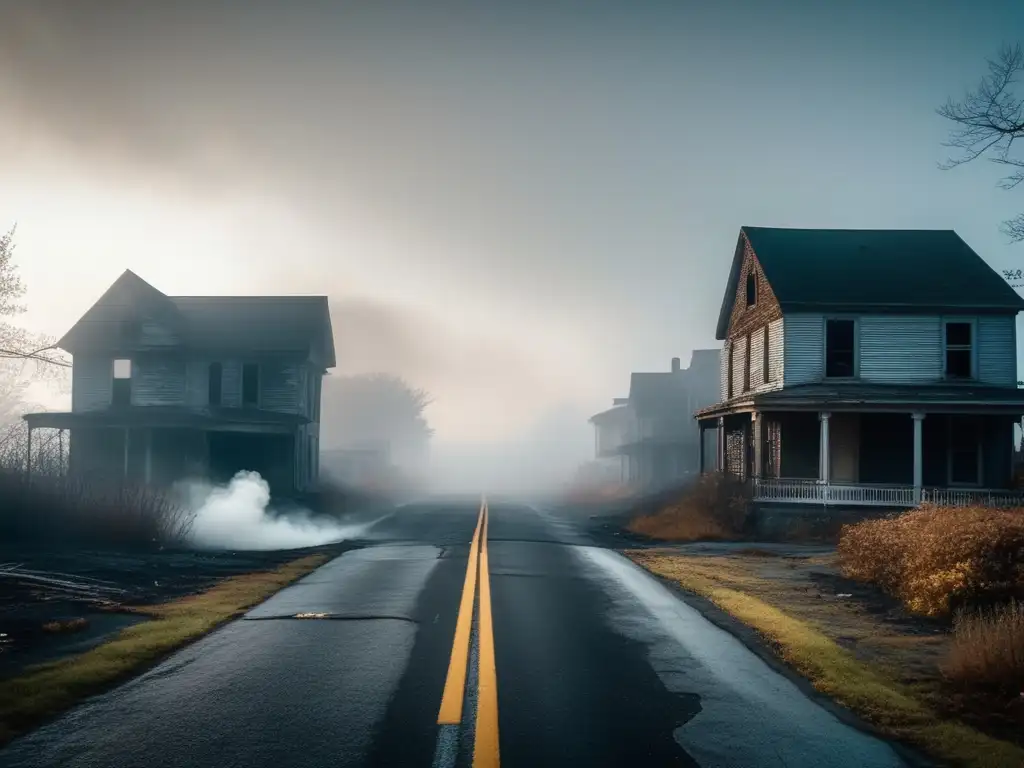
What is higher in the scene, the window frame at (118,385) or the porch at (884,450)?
the window frame at (118,385)

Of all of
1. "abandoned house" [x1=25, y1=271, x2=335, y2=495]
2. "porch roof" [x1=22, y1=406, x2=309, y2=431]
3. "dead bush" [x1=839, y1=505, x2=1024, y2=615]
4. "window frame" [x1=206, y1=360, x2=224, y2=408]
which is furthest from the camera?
"window frame" [x1=206, y1=360, x2=224, y2=408]

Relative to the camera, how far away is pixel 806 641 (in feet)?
28.8

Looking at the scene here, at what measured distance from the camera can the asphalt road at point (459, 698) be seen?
529 cm

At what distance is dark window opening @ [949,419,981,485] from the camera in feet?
99.0

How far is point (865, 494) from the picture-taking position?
28.9m

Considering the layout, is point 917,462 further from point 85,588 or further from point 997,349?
point 85,588

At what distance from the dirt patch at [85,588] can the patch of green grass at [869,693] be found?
21.7 ft

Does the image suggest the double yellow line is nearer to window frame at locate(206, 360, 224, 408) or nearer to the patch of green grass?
the patch of green grass

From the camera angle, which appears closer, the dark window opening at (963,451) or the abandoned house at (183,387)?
the dark window opening at (963,451)

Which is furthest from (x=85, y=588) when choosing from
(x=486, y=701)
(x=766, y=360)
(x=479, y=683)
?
(x=766, y=360)

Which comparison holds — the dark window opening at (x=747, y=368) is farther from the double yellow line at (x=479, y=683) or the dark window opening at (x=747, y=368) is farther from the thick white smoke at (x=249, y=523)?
the double yellow line at (x=479, y=683)

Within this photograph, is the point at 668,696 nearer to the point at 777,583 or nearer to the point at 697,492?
the point at 777,583

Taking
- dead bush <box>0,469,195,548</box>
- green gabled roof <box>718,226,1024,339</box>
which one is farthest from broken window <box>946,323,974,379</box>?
dead bush <box>0,469,195,548</box>

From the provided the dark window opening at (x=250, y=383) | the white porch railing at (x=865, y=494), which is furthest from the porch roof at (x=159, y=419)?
the white porch railing at (x=865, y=494)
